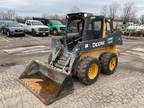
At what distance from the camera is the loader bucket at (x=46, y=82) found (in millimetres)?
5141

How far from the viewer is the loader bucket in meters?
5.14

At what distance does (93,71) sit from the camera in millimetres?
6270

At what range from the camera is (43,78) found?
20.8 feet

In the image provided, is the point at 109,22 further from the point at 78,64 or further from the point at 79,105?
the point at 79,105

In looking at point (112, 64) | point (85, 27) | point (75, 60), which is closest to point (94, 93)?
point (75, 60)

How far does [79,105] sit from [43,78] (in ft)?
6.45

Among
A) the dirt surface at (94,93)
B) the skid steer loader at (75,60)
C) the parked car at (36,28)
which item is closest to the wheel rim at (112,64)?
the skid steer loader at (75,60)

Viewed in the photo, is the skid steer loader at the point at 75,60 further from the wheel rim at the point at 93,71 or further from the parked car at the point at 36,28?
the parked car at the point at 36,28

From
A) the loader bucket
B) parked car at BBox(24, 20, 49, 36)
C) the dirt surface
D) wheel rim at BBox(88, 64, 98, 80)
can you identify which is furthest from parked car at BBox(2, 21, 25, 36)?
wheel rim at BBox(88, 64, 98, 80)

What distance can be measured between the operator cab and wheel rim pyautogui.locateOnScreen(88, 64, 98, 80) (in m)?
0.97

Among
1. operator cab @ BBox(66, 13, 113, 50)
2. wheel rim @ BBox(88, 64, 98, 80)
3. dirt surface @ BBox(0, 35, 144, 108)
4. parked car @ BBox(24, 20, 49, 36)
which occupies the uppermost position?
parked car @ BBox(24, 20, 49, 36)

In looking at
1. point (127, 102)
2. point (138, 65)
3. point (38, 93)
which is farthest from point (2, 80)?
point (138, 65)

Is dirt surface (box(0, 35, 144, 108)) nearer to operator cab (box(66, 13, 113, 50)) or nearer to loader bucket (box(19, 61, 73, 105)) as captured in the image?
loader bucket (box(19, 61, 73, 105))

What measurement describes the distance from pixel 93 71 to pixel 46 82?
159 cm
